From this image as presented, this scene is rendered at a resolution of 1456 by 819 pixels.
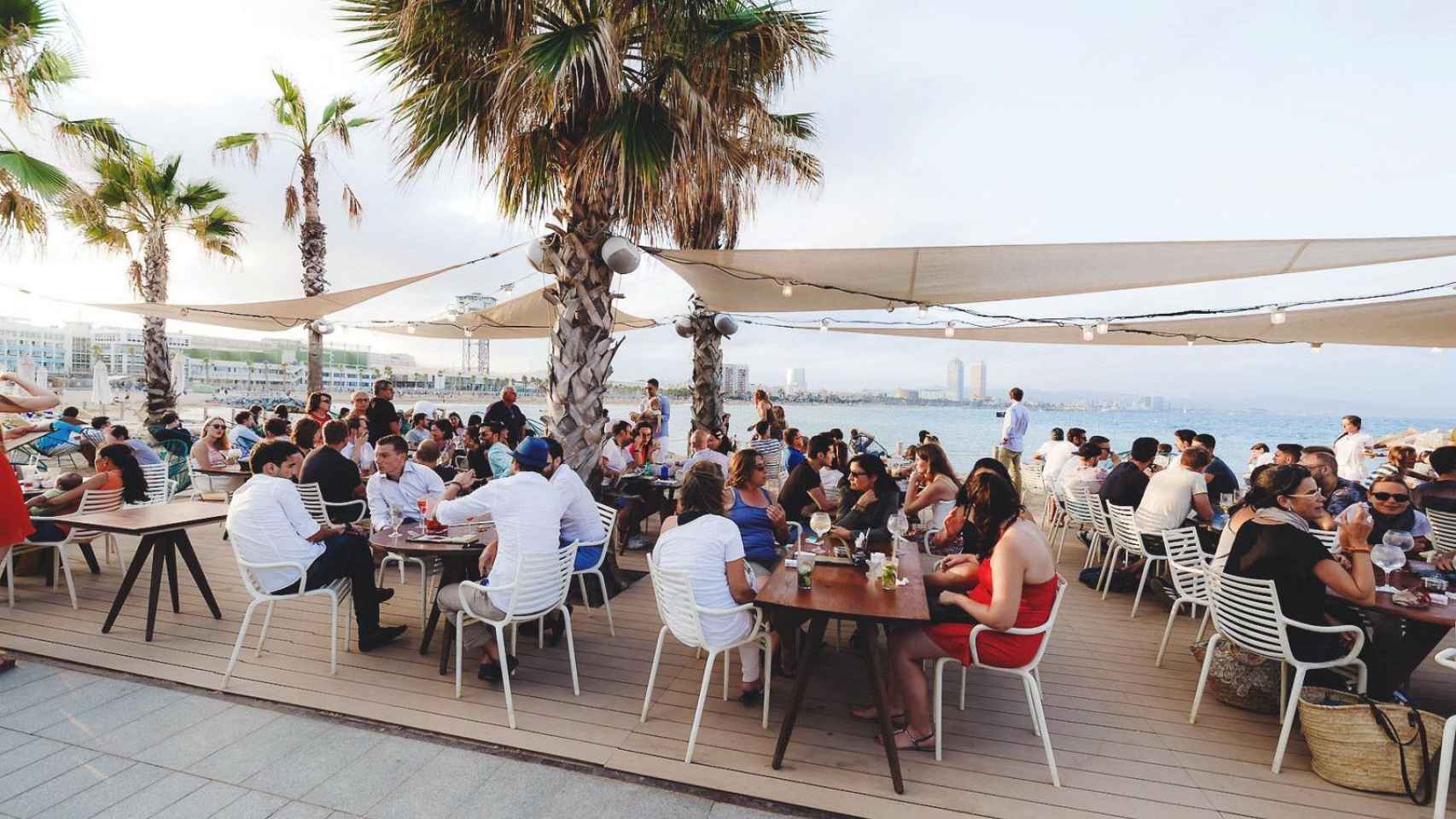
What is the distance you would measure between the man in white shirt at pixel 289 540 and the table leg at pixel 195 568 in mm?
1012

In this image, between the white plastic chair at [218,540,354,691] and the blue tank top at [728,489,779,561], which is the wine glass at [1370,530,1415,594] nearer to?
the blue tank top at [728,489,779,561]

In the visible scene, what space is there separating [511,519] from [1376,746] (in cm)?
371

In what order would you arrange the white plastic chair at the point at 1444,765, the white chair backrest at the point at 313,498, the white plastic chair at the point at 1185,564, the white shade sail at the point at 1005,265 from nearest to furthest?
the white plastic chair at the point at 1444,765
the white plastic chair at the point at 1185,564
the white shade sail at the point at 1005,265
the white chair backrest at the point at 313,498

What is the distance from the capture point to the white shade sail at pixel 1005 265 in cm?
391

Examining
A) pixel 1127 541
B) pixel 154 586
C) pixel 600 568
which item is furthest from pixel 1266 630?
pixel 154 586

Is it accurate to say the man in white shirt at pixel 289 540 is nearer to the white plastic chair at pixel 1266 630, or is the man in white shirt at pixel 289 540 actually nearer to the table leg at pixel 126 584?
the table leg at pixel 126 584

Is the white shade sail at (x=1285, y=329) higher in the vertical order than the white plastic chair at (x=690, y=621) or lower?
higher

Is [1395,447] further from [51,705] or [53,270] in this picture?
[53,270]

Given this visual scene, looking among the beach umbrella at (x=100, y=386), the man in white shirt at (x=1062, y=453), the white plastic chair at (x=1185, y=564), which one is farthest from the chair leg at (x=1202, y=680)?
the beach umbrella at (x=100, y=386)

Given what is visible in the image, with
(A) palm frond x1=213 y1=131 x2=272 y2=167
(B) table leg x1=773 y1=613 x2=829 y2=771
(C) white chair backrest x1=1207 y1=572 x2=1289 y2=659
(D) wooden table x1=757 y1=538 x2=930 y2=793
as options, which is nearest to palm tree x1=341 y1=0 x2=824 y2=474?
(D) wooden table x1=757 y1=538 x2=930 y2=793

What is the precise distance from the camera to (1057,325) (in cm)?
767

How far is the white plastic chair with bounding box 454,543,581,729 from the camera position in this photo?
2.88 meters

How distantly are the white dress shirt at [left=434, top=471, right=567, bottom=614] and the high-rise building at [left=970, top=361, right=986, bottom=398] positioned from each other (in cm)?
2725

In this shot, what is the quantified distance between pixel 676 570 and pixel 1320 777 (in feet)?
9.13
